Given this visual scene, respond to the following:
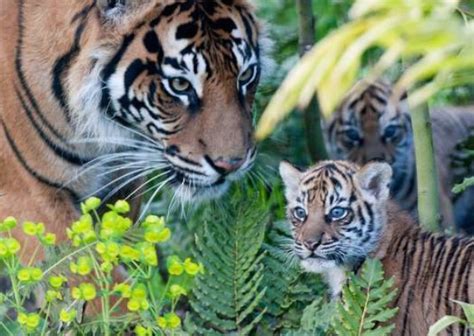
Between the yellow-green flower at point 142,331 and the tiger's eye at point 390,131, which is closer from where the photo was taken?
the yellow-green flower at point 142,331

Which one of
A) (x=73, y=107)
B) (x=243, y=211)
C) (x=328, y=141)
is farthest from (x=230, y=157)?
(x=328, y=141)

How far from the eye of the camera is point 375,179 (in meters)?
4.71

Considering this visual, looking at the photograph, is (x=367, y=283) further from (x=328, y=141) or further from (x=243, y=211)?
(x=328, y=141)

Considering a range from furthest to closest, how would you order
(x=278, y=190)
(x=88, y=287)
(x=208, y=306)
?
(x=278, y=190)
(x=208, y=306)
(x=88, y=287)

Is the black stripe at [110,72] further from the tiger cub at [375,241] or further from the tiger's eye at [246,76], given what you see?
the tiger cub at [375,241]

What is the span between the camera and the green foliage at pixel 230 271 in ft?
14.6

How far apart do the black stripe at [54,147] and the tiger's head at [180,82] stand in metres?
0.13

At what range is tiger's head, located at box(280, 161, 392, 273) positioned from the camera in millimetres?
4499

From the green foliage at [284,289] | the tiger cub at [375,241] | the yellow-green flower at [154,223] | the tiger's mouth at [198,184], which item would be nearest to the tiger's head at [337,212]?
A: the tiger cub at [375,241]

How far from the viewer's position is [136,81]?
474cm

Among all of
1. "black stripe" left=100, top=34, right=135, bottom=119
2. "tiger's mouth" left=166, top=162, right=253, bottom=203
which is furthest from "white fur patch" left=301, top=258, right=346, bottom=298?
"black stripe" left=100, top=34, right=135, bottom=119

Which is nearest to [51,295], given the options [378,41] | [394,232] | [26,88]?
[26,88]

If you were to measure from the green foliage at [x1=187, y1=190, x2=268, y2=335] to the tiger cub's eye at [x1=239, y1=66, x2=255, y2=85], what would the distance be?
0.46m

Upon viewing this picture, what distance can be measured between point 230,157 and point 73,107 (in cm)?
66
